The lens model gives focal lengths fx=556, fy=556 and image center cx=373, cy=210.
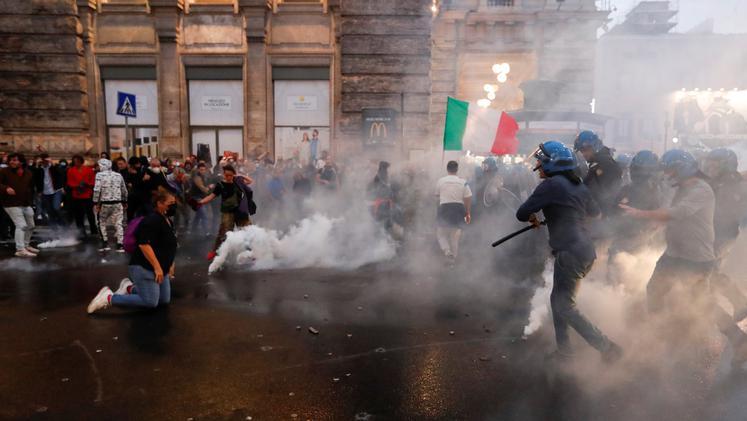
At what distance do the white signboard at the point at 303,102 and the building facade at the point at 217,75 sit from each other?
0.03 metres

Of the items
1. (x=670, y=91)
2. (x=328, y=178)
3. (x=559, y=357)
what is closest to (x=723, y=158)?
(x=559, y=357)

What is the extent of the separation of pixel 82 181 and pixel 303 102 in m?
6.73

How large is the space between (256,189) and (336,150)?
3083mm

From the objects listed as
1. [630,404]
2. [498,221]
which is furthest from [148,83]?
[630,404]

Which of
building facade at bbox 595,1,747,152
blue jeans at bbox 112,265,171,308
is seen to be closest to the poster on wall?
building facade at bbox 595,1,747,152

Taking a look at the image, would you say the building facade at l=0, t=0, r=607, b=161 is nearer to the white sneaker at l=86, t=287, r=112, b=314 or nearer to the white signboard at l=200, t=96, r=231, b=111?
the white signboard at l=200, t=96, r=231, b=111

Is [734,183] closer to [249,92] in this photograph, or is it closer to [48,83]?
[249,92]

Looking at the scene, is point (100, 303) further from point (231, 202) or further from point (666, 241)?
point (666, 241)

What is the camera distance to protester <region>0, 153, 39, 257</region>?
899 centimetres

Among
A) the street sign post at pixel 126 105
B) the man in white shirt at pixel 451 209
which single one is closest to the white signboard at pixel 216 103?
the street sign post at pixel 126 105

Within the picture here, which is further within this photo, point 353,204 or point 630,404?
point 353,204

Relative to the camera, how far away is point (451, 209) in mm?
8453

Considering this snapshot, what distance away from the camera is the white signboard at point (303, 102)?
52.0 ft

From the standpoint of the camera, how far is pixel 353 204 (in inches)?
491
